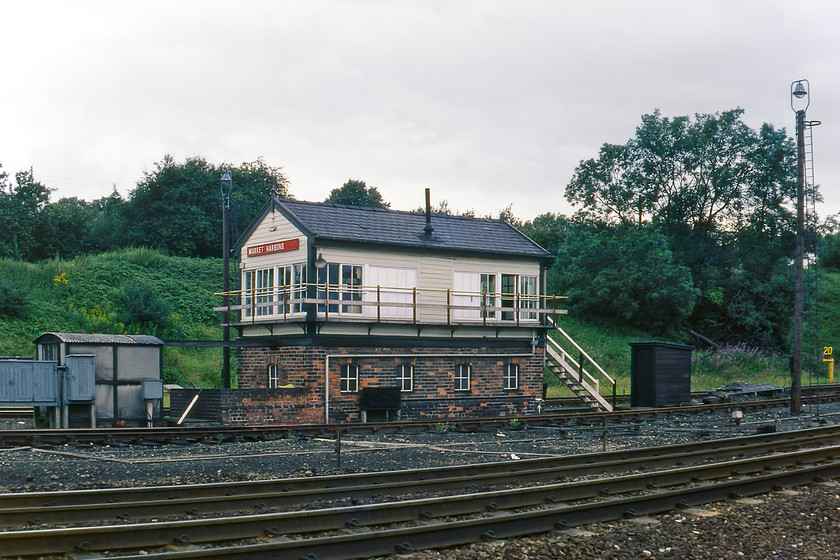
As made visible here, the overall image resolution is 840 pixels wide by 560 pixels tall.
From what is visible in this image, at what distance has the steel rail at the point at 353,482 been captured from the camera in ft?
31.8

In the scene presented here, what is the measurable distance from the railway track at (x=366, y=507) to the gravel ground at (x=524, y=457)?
0.74ft

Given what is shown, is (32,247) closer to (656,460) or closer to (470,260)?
(470,260)

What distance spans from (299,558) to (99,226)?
48.7m

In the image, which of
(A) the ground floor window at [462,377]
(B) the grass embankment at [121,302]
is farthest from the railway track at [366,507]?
(B) the grass embankment at [121,302]

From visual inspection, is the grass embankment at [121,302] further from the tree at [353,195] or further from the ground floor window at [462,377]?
the tree at [353,195]

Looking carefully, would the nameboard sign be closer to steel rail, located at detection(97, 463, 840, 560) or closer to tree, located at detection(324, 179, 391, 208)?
steel rail, located at detection(97, 463, 840, 560)

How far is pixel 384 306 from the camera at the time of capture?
82.0ft

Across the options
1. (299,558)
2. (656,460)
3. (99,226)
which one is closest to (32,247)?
(99,226)

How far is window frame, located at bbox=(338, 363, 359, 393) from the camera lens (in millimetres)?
24109

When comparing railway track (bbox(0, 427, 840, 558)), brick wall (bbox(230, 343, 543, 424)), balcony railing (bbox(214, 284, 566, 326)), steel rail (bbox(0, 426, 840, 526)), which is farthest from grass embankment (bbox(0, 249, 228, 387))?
railway track (bbox(0, 427, 840, 558))

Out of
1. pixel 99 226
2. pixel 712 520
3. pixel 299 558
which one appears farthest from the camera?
pixel 99 226

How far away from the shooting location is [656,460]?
46.0ft

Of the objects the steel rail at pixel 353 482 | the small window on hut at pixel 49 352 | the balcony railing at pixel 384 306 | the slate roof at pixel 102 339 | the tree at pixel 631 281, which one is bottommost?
the steel rail at pixel 353 482

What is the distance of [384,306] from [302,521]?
16.2 metres
